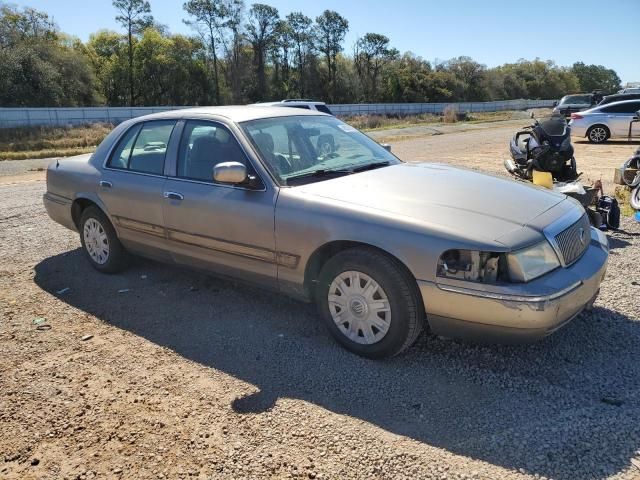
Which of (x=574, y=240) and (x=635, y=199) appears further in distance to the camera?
(x=635, y=199)

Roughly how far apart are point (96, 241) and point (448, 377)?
381cm

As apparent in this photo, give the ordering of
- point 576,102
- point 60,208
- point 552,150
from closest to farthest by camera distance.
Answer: point 60,208 → point 552,150 → point 576,102

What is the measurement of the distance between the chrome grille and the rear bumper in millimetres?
4696

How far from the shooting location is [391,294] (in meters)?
3.36

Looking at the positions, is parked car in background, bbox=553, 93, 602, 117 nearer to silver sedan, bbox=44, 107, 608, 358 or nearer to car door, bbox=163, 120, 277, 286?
silver sedan, bbox=44, 107, 608, 358

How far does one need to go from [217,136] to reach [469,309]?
7.97ft

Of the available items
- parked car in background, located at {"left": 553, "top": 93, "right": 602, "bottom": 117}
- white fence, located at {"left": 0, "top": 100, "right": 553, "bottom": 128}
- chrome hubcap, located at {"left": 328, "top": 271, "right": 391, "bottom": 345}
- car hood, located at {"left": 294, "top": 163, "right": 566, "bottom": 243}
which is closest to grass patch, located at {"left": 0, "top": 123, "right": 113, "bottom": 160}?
white fence, located at {"left": 0, "top": 100, "right": 553, "bottom": 128}

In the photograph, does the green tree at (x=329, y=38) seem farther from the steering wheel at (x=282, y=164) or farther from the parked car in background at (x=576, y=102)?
the steering wheel at (x=282, y=164)

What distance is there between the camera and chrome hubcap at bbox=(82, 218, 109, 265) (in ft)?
17.7

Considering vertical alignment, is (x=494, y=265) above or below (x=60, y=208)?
below

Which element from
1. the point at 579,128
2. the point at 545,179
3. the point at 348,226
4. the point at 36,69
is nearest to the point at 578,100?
the point at 579,128

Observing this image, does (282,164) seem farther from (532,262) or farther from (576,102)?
(576,102)

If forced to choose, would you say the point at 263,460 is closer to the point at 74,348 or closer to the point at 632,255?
the point at 74,348

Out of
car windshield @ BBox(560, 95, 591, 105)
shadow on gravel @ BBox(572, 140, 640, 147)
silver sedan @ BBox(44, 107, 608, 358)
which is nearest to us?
silver sedan @ BBox(44, 107, 608, 358)
